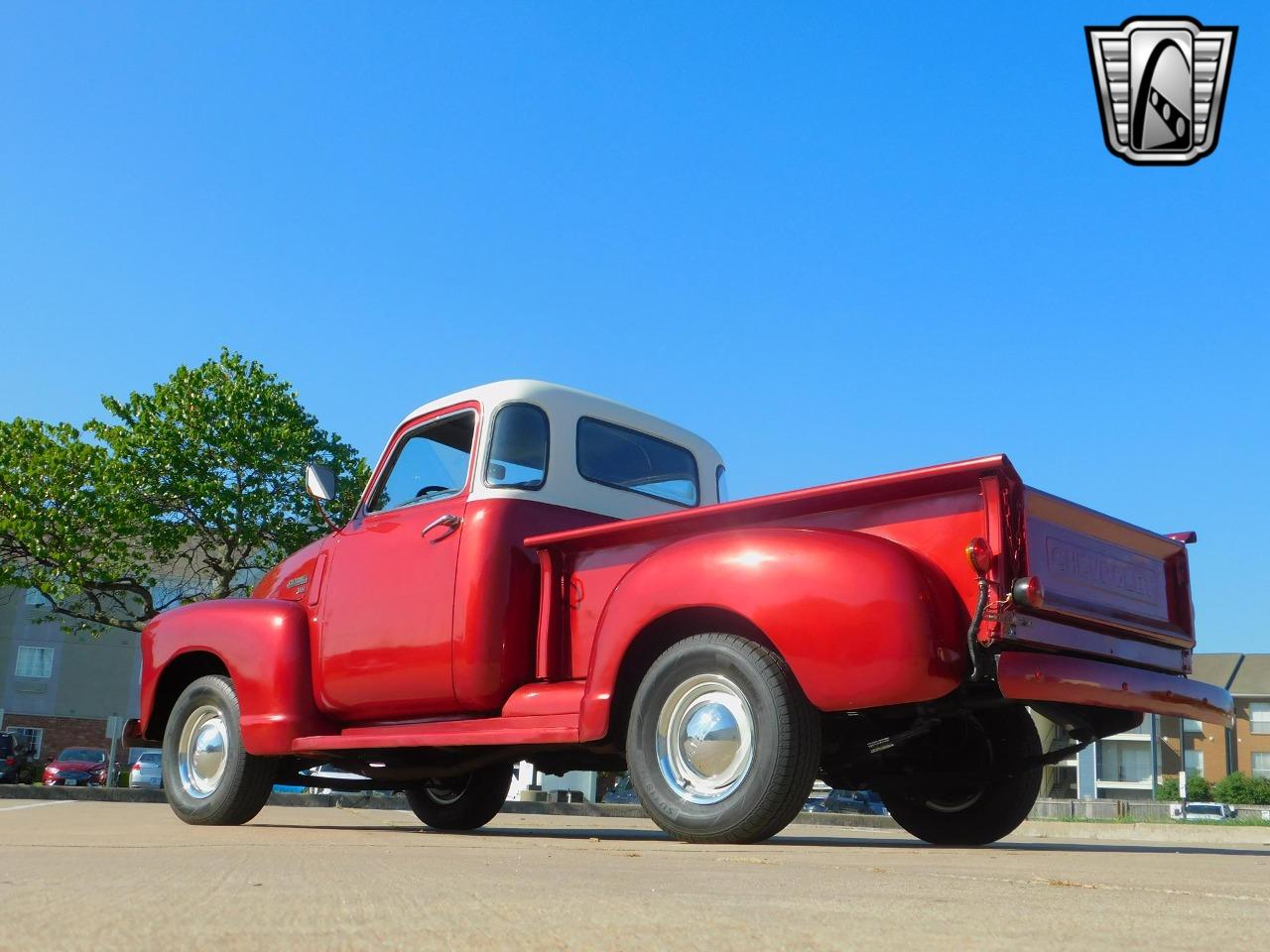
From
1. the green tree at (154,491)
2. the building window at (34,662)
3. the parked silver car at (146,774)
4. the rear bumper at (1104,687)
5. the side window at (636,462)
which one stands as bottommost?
the parked silver car at (146,774)

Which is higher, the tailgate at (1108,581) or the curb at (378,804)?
the tailgate at (1108,581)

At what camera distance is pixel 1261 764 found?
6638 centimetres

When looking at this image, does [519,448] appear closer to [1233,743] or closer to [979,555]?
[979,555]

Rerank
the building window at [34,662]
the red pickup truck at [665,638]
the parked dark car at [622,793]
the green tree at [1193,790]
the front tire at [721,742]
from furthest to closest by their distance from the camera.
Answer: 1. the green tree at [1193,790]
2. the building window at [34,662]
3. the parked dark car at [622,793]
4. the front tire at [721,742]
5. the red pickup truck at [665,638]

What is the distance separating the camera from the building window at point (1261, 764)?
66.1 metres

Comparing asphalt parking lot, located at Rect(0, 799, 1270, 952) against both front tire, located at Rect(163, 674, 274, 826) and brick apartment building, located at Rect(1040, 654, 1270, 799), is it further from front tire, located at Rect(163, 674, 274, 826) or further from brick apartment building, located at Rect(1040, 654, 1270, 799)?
brick apartment building, located at Rect(1040, 654, 1270, 799)

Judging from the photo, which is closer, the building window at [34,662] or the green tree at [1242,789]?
the building window at [34,662]

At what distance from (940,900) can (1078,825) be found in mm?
14412

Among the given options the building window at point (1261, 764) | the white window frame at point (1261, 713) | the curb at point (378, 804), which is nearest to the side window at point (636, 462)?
the curb at point (378, 804)

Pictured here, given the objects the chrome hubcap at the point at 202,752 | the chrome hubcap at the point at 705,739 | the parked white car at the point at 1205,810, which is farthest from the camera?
the parked white car at the point at 1205,810

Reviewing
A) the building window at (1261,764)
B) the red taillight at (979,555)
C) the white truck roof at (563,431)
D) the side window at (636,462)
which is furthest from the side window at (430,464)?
the building window at (1261,764)

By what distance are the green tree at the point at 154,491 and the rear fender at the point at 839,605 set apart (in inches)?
856

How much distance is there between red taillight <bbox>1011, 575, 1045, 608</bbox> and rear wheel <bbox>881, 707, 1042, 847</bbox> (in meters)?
1.51

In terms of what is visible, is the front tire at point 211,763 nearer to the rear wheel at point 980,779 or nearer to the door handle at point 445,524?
the door handle at point 445,524
